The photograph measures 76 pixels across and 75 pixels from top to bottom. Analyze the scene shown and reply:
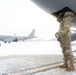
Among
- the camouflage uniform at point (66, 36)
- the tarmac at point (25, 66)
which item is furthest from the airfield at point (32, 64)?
the camouflage uniform at point (66, 36)

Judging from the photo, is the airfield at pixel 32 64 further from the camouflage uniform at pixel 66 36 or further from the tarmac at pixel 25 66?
the camouflage uniform at pixel 66 36

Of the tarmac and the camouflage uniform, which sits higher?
the camouflage uniform

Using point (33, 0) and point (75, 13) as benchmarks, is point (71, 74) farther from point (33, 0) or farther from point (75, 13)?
point (33, 0)

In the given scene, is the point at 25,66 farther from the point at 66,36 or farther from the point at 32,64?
the point at 66,36

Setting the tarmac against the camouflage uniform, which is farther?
the camouflage uniform

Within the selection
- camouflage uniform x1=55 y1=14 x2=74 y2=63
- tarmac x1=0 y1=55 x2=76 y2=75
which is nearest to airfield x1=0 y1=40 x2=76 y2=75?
tarmac x1=0 y1=55 x2=76 y2=75

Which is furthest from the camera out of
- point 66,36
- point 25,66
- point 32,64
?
point 32,64

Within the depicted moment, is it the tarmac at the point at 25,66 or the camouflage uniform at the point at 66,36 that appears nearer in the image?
the tarmac at the point at 25,66

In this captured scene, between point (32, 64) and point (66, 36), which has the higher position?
point (66, 36)

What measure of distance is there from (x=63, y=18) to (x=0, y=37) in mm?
48869

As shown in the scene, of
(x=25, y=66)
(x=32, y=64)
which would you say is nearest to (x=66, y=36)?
(x=25, y=66)

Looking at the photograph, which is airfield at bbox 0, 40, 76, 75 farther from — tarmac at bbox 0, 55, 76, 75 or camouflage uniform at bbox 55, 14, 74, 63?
camouflage uniform at bbox 55, 14, 74, 63

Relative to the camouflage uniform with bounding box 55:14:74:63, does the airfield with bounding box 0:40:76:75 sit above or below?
below

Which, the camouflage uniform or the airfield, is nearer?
the airfield
